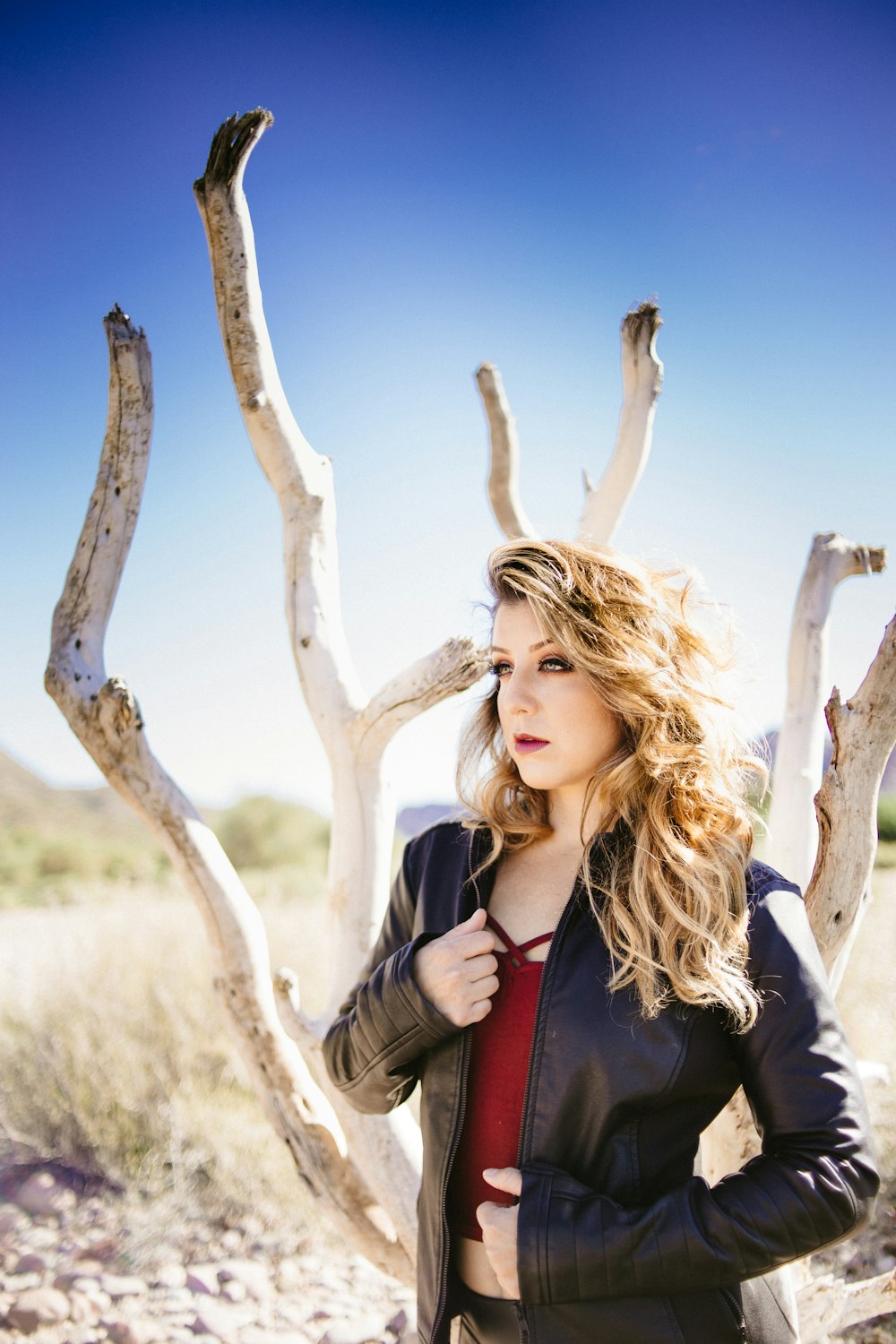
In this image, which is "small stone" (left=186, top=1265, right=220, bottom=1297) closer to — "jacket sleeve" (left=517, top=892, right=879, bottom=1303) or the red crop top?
the red crop top

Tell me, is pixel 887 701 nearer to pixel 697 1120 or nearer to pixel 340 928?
pixel 697 1120

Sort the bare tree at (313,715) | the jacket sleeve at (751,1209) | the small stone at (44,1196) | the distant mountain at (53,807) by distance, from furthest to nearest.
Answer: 1. the distant mountain at (53,807)
2. the small stone at (44,1196)
3. the bare tree at (313,715)
4. the jacket sleeve at (751,1209)

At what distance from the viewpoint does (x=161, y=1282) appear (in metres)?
3.82

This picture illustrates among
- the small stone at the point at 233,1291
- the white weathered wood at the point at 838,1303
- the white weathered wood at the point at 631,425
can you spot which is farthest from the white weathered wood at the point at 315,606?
the small stone at the point at 233,1291

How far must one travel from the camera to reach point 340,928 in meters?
2.73

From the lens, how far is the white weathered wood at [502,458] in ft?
12.5

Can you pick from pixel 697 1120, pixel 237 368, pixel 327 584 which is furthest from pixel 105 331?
pixel 697 1120

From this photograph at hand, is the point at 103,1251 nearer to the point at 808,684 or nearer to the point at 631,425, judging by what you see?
the point at 808,684

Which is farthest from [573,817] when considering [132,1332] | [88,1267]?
[88,1267]

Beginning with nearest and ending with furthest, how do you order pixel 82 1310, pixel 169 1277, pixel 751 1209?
1. pixel 751 1209
2. pixel 82 1310
3. pixel 169 1277

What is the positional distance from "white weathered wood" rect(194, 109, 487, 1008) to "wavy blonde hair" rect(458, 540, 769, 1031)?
33.4 inches

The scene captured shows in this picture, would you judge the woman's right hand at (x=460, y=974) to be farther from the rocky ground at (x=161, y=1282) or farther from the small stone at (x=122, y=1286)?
the small stone at (x=122, y=1286)

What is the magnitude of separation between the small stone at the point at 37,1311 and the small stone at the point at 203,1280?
20.7 inches

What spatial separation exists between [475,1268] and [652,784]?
0.94 metres
